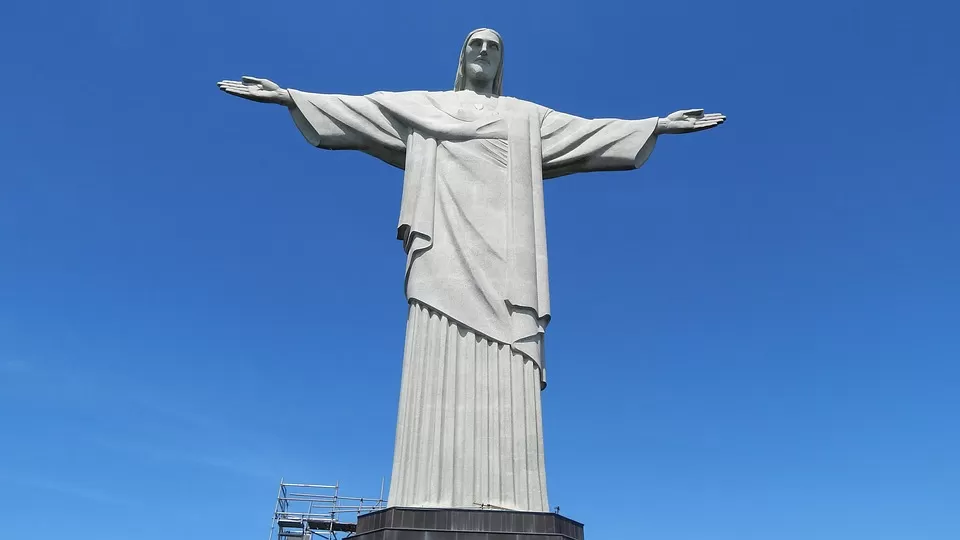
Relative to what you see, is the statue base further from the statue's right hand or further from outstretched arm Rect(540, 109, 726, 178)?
the statue's right hand

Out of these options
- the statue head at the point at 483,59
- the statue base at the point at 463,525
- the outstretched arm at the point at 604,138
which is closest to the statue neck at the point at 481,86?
the statue head at the point at 483,59

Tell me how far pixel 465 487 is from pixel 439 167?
4542 mm

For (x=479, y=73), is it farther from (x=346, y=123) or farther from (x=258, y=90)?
(x=258, y=90)

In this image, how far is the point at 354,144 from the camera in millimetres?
11977

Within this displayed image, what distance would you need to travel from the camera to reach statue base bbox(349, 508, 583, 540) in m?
8.60

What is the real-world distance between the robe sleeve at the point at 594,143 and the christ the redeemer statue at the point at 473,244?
0.02 meters

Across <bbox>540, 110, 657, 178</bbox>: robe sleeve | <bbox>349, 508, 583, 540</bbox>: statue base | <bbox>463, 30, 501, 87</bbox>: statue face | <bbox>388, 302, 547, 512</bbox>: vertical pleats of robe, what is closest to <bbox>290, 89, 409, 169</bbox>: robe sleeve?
<bbox>463, 30, 501, 87</bbox>: statue face

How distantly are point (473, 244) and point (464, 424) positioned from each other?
247cm

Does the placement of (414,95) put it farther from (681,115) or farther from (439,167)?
(681,115)

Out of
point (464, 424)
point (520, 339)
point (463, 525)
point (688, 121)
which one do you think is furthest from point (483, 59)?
point (463, 525)

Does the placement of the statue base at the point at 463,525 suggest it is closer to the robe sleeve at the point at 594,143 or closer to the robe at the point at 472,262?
the robe at the point at 472,262

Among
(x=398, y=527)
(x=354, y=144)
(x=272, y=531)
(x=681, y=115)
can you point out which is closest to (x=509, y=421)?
(x=398, y=527)

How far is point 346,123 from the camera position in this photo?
38.7 ft

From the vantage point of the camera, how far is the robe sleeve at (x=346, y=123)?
1177 centimetres
